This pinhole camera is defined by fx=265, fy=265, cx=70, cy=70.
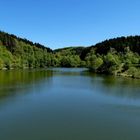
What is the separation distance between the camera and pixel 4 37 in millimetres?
144250

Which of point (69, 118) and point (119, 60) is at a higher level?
point (119, 60)

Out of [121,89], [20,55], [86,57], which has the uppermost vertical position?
[20,55]

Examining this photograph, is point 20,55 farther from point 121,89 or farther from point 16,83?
point 121,89

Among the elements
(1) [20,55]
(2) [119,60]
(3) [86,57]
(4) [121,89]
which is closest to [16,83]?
(4) [121,89]

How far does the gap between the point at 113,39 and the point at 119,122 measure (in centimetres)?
13686

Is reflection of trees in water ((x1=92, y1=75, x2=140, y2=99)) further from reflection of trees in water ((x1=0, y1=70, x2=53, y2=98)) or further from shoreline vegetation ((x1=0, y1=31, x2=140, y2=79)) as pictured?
shoreline vegetation ((x1=0, y1=31, x2=140, y2=79))

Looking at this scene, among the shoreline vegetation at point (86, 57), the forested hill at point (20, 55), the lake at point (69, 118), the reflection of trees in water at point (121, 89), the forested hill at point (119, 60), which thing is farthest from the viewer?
the forested hill at point (20, 55)

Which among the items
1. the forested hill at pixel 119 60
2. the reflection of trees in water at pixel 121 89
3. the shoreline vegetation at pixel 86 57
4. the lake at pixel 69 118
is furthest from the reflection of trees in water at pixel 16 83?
→ the shoreline vegetation at pixel 86 57

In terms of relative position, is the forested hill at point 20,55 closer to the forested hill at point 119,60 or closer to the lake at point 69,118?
the forested hill at point 119,60

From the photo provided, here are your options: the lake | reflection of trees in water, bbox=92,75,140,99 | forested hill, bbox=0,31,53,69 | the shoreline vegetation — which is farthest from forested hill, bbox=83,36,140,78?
the lake

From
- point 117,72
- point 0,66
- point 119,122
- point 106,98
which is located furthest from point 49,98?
point 0,66

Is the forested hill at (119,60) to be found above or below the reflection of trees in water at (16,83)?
above

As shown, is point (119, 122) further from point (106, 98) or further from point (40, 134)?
point (106, 98)

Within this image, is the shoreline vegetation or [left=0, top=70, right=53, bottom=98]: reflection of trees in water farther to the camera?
the shoreline vegetation
